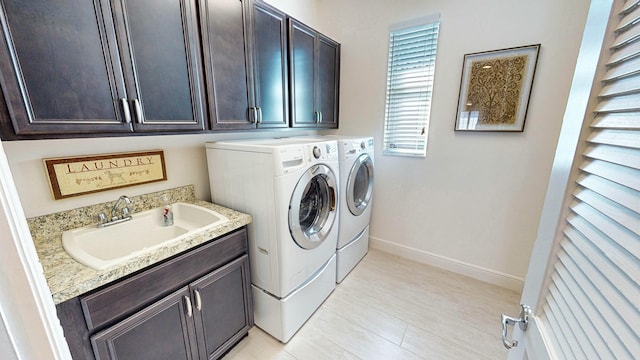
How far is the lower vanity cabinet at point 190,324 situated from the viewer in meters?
0.95

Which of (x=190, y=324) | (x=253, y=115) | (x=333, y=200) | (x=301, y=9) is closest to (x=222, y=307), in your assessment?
(x=190, y=324)

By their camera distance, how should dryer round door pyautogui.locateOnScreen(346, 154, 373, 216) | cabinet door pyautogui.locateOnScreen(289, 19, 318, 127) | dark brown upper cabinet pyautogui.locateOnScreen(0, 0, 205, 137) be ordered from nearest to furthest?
dark brown upper cabinet pyautogui.locateOnScreen(0, 0, 205, 137)
cabinet door pyautogui.locateOnScreen(289, 19, 318, 127)
dryer round door pyautogui.locateOnScreen(346, 154, 373, 216)

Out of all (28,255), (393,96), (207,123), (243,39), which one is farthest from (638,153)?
(393,96)

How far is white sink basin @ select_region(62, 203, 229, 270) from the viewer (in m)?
1.09

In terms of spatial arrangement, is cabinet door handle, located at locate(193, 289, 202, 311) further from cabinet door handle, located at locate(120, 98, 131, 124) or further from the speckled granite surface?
cabinet door handle, located at locate(120, 98, 131, 124)

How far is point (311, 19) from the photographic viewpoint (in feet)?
8.18

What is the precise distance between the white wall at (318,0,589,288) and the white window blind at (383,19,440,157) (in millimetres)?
73

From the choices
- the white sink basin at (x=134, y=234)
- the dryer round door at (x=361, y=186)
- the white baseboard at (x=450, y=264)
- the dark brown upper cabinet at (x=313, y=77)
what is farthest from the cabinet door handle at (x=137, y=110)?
the white baseboard at (x=450, y=264)

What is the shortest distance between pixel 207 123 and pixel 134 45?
1.48 ft

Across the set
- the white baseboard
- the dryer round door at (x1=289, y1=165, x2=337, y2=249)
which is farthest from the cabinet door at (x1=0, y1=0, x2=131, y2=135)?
the white baseboard

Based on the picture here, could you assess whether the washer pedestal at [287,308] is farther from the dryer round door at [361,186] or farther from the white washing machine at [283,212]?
the dryer round door at [361,186]

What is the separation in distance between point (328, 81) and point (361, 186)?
1.10 metres

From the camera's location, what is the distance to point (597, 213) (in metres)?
0.46

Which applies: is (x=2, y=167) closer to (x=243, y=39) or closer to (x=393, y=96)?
(x=243, y=39)
